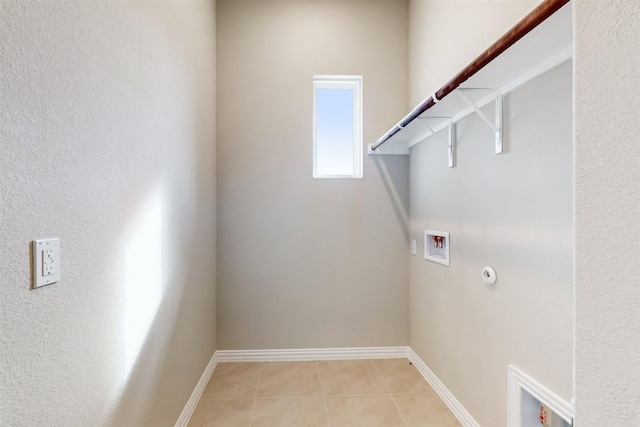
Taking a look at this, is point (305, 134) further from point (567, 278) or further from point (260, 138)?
point (567, 278)

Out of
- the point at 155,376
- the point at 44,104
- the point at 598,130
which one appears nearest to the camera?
the point at 598,130

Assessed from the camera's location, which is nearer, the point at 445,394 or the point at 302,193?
the point at 445,394

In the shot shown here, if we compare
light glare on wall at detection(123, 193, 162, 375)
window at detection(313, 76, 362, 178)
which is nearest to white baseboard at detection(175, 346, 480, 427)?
light glare on wall at detection(123, 193, 162, 375)

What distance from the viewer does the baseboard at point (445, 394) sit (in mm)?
1725

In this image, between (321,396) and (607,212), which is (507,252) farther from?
(321,396)

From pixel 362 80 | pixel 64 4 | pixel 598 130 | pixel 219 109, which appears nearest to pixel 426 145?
pixel 362 80

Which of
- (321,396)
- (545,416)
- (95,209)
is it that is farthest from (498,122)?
(321,396)

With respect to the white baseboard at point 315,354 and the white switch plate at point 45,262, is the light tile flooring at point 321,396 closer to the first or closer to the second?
the white baseboard at point 315,354

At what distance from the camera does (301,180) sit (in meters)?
2.59

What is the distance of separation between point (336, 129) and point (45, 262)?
2.33 m

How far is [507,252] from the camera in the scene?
4.61 ft

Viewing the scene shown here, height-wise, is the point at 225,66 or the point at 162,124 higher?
the point at 225,66

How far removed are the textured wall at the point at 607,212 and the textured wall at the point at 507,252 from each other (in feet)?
2.34

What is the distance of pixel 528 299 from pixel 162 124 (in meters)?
1.83
